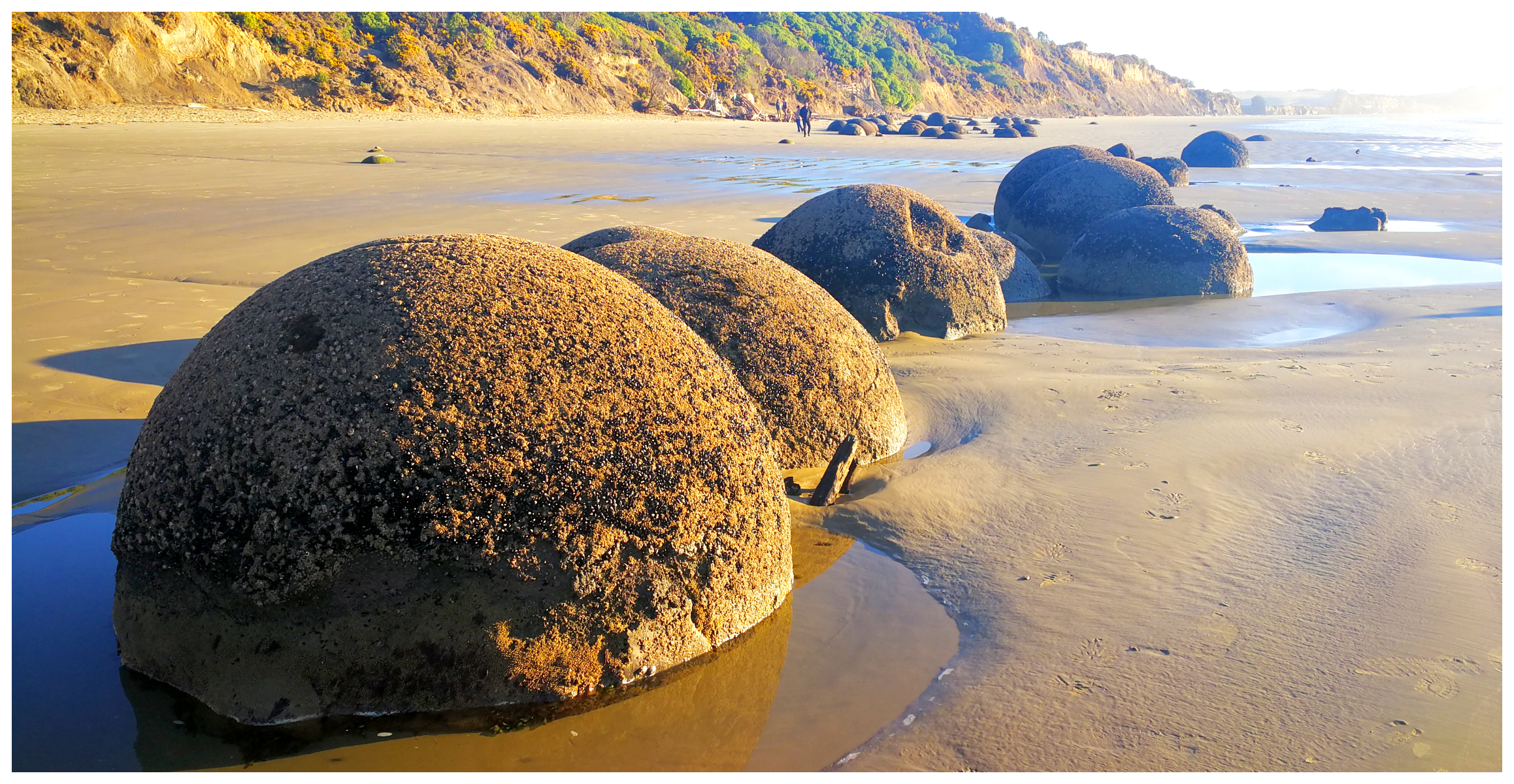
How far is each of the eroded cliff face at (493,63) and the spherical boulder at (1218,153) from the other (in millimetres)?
22733

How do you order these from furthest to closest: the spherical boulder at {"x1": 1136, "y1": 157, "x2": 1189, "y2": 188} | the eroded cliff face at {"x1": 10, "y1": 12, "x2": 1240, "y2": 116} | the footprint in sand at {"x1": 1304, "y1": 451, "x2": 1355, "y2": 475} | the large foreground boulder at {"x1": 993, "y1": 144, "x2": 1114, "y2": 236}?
the eroded cliff face at {"x1": 10, "y1": 12, "x2": 1240, "y2": 116}
the spherical boulder at {"x1": 1136, "y1": 157, "x2": 1189, "y2": 188}
the large foreground boulder at {"x1": 993, "y1": 144, "x2": 1114, "y2": 236}
the footprint in sand at {"x1": 1304, "y1": 451, "x2": 1355, "y2": 475}

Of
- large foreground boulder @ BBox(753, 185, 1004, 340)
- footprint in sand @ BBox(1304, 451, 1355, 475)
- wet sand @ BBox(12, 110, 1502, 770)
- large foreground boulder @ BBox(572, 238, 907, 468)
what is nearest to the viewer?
wet sand @ BBox(12, 110, 1502, 770)

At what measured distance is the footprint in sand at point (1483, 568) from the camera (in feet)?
10.4

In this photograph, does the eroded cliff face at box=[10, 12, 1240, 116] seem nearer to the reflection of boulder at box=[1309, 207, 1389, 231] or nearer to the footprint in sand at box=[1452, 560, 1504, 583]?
the reflection of boulder at box=[1309, 207, 1389, 231]

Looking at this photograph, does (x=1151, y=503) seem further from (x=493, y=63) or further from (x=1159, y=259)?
(x=493, y=63)

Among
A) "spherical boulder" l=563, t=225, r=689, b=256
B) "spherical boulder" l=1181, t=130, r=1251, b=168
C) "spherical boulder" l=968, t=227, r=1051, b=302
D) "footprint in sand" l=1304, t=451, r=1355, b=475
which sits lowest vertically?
"footprint in sand" l=1304, t=451, r=1355, b=475

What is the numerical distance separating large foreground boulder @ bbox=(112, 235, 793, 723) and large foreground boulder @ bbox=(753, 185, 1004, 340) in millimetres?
4361

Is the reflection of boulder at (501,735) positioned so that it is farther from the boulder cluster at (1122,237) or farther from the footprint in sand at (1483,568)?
the boulder cluster at (1122,237)

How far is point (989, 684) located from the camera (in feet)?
8.79

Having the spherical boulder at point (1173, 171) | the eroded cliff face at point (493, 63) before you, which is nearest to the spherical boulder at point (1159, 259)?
the spherical boulder at point (1173, 171)

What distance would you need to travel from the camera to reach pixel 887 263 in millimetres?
7027

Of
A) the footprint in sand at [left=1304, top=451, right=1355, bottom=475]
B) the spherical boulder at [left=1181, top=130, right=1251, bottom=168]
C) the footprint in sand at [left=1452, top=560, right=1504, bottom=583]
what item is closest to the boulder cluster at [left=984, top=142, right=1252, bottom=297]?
the footprint in sand at [left=1304, top=451, right=1355, bottom=475]

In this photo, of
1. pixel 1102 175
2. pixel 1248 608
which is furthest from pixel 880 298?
pixel 1102 175

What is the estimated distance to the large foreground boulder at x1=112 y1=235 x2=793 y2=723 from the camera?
2367 millimetres
